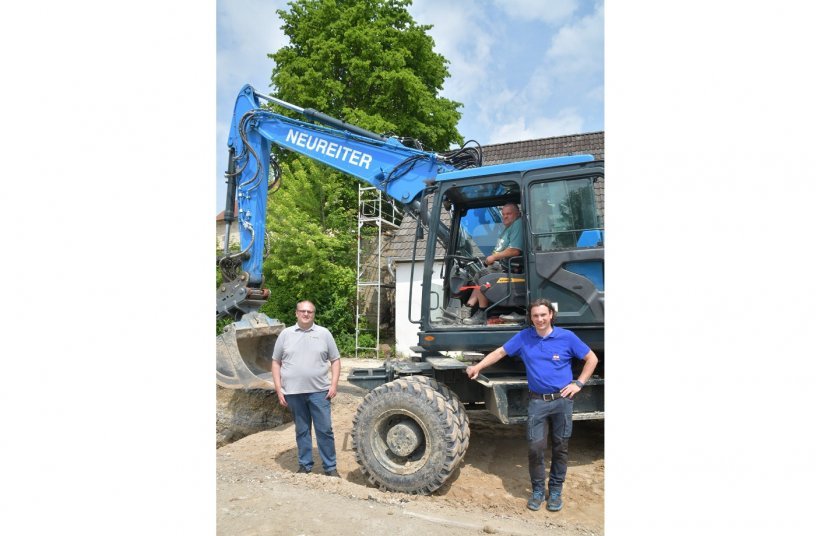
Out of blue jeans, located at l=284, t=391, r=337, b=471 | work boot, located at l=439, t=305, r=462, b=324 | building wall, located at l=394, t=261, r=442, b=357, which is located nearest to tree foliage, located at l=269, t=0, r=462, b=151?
building wall, located at l=394, t=261, r=442, b=357

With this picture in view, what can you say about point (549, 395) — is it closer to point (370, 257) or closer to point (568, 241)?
point (568, 241)

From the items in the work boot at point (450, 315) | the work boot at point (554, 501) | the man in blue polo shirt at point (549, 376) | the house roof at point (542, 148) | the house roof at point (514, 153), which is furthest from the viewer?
the house roof at point (514, 153)

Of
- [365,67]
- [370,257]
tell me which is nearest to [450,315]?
[370,257]

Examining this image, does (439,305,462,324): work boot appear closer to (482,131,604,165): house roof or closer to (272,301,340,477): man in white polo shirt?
(272,301,340,477): man in white polo shirt

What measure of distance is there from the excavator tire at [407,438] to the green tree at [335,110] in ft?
30.3

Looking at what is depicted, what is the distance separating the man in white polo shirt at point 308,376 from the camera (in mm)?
4711

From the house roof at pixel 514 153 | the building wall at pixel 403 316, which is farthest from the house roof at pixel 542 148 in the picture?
the building wall at pixel 403 316

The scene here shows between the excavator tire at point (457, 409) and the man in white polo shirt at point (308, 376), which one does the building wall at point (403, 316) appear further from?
the excavator tire at point (457, 409)

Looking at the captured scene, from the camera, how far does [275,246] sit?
13.6 m

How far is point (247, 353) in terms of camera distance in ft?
22.1

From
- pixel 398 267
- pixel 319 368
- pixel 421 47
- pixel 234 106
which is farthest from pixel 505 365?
pixel 421 47

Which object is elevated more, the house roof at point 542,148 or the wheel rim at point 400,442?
the house roof at point 542,148

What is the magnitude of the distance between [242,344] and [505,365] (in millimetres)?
3290

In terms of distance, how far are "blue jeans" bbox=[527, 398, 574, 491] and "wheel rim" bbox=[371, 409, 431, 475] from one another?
2.61 feet
